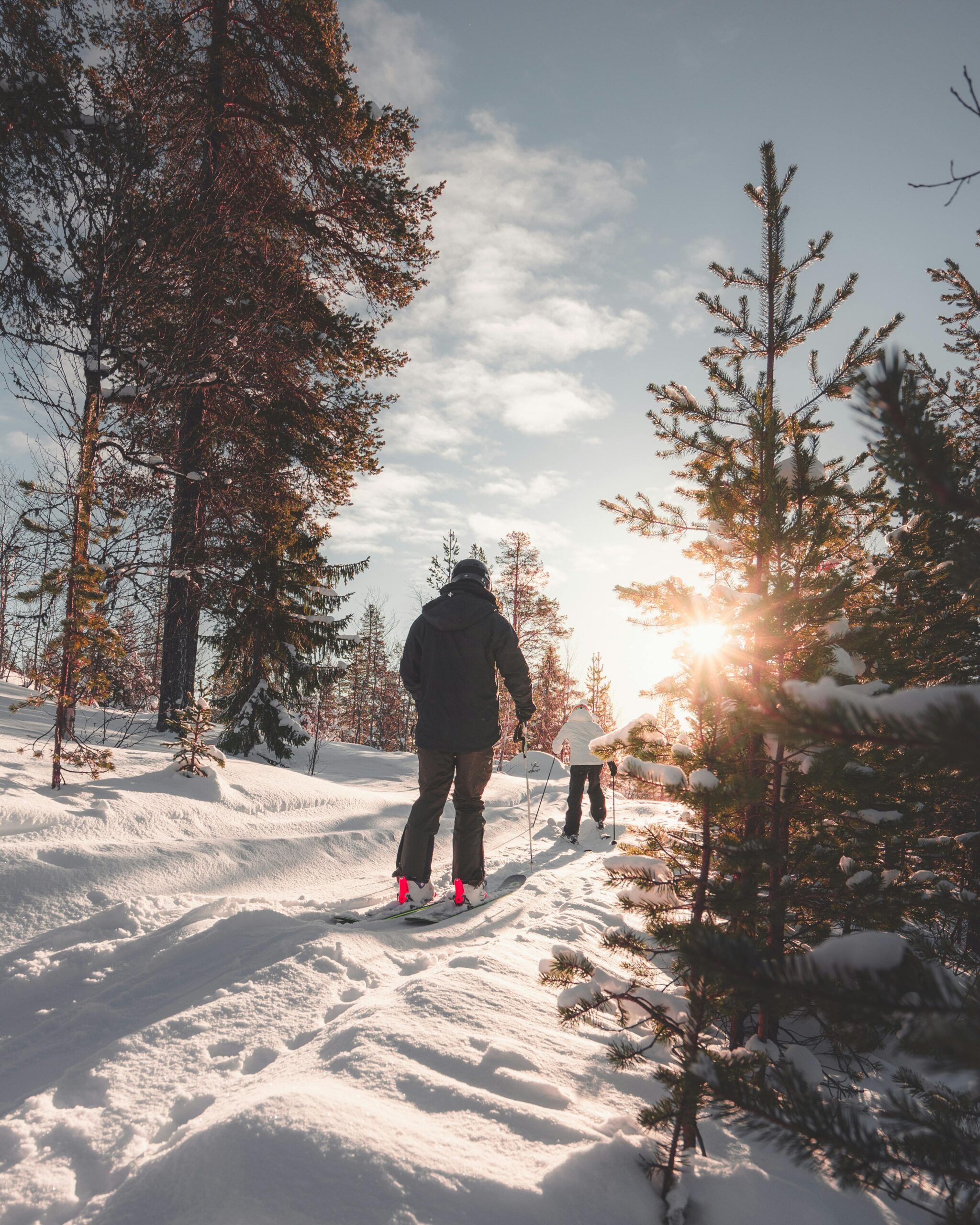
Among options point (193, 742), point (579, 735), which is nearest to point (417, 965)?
point (193, 742)

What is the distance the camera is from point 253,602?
1107cm

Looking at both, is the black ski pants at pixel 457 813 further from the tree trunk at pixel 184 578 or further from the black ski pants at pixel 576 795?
the tree trunk at pixel 184 578

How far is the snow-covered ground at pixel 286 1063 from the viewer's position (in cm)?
140

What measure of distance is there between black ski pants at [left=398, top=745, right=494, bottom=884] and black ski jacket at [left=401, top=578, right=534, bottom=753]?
4.6 inches

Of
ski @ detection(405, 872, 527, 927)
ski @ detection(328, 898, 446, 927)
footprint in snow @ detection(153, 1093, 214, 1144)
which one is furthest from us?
ski @ detection(405, 872, 527, 927)

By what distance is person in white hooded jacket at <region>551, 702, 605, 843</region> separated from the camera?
25.0 feet

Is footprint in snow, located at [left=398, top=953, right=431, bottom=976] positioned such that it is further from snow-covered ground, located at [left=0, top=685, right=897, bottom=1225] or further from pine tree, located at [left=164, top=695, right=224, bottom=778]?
pine tree, located at [left=164, top=695, right=224, bottom=778]

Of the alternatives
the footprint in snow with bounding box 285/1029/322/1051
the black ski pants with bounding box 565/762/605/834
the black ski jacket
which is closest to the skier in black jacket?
the black ski jacket

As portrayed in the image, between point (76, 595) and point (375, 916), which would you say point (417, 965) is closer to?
point (375, 916)

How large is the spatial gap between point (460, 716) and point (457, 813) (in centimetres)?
72

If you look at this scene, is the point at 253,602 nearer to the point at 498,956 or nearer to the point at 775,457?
the point at 498,956

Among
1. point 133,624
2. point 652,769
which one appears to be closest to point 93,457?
point 133,624

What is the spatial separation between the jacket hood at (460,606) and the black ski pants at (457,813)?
934 millimetres

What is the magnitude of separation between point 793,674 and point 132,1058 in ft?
10.0
